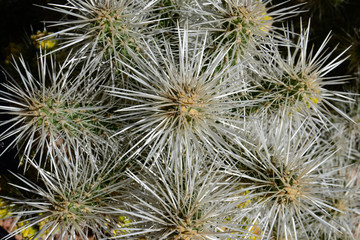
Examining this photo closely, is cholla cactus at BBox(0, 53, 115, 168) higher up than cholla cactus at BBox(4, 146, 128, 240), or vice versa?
cholla cactus at BBox(0, 53, 115, 168)

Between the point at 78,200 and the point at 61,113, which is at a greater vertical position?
the point at 61,113

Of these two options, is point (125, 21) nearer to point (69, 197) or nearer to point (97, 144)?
point (97, 144)

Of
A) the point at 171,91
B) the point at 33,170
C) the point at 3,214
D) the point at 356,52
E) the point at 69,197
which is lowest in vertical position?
the point at 3,214

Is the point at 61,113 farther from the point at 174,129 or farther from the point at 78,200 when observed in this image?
the point at 174,129

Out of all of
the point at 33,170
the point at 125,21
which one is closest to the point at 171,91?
the point at 125,21

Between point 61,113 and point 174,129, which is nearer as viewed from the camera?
point 174,129

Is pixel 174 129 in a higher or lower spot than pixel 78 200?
higher

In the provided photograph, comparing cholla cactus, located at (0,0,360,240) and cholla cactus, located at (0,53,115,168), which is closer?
cholla cactus, located at (0,0,360,240)

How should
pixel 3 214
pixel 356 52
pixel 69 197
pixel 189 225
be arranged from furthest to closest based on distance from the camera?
1. pixel 356 52
2. pixel 3 214
3. pixel 69 197
4. pixel 189 225

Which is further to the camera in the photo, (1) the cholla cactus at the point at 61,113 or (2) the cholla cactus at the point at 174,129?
(1) the cholla cactus at the point at 61,113

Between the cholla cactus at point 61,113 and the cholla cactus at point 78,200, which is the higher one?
the cholla cactus at point 61,113

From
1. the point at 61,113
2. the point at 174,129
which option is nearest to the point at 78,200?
the point at 61,113
